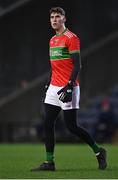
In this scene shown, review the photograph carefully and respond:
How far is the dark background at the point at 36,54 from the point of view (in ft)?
78.1

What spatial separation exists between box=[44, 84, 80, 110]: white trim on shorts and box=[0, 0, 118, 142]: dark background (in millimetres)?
12898

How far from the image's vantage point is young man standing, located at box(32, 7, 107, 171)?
10.1 metres

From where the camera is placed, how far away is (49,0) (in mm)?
24297

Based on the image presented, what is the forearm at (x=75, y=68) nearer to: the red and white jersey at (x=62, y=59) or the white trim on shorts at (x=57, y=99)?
the red and white jersey at (x=62, y=59)

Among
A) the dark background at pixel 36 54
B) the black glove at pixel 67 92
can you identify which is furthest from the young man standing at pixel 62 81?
the dark background at pixel 36 54

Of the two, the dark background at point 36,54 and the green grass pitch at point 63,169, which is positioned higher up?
the dark background at point 36,54

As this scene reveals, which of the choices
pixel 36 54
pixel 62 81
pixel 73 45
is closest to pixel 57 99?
pixel 62 81

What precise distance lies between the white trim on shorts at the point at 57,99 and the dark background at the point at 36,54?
42.3 ft

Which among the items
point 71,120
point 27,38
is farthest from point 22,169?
point 27,38

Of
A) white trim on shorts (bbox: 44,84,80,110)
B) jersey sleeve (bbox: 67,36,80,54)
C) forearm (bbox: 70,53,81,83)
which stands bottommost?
white trim on shorts (bbox: 44,84,80,110)

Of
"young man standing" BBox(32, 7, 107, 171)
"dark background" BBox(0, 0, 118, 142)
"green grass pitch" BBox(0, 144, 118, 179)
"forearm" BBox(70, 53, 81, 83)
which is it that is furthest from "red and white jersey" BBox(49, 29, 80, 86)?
"dark background" BBox(0, 0, 118, 142)

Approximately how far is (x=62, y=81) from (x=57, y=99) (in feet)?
0.72

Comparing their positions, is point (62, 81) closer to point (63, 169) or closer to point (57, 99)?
point (57, 99)

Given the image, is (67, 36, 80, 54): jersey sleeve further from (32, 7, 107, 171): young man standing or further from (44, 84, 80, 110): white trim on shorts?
(44, 84, 80, 110): white trim on shorts
